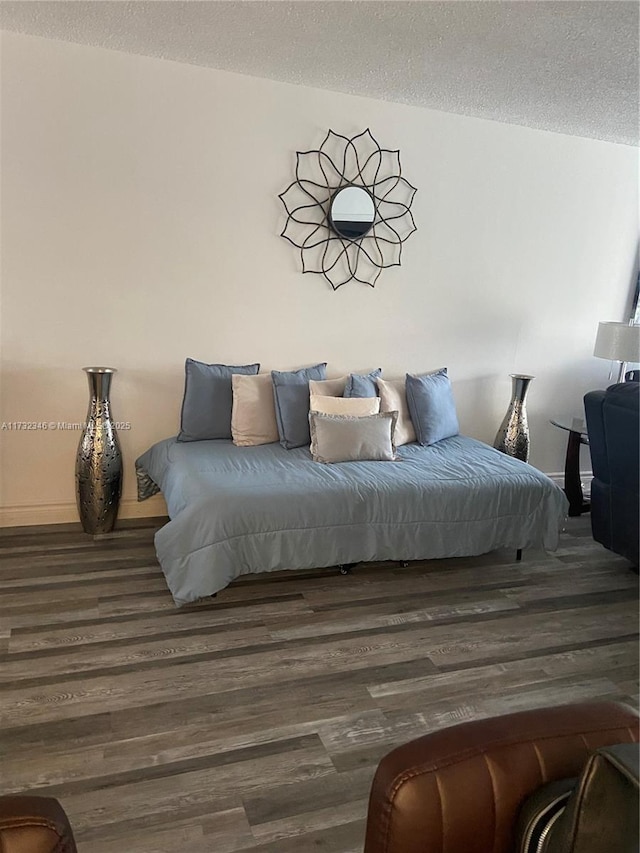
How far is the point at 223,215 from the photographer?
3.54 meters

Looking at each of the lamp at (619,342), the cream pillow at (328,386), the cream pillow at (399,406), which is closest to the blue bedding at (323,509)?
the cream pillow at (399,406)

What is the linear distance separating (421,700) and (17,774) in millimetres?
1322

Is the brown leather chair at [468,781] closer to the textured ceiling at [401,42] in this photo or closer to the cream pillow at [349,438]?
the cream pillow at [349,438]

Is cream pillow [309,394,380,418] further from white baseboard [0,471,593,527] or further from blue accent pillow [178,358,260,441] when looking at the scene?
white baseboard [0,471,593,527]

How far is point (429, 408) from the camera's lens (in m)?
3.80

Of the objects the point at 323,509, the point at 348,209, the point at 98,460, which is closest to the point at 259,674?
the point at 323,509

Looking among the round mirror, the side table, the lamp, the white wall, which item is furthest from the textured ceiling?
the side table

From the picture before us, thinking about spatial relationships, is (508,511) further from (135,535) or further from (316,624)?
(135,535)

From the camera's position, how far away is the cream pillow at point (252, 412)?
3.50 meters

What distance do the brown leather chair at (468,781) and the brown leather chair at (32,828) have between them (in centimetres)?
49

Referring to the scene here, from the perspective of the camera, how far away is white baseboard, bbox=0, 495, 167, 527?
11.4ft

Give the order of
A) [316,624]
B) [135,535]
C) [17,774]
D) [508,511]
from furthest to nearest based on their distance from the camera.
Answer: [135,535]
[508,511]
[316,624]
[17,774]

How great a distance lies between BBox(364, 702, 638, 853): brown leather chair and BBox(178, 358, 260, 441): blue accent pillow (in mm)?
2598

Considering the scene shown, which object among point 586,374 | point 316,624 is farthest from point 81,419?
point 586,374
